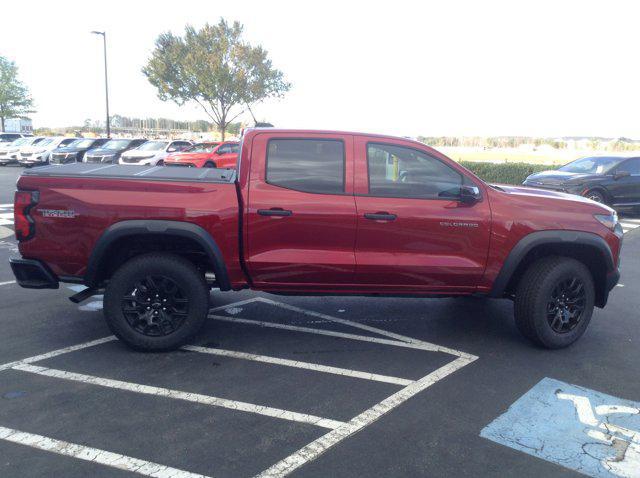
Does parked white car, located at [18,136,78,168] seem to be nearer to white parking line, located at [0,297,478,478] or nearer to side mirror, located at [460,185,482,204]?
white parking line, located at [0,297,478,478]

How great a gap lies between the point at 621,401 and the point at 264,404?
251 cm

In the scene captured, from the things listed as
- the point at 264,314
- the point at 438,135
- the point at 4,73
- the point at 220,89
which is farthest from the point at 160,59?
the point at 438,135

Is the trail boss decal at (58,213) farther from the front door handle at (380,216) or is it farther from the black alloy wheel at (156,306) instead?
A: the front door handle at (380,216)

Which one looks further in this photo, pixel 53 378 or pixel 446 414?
pixel 53 378

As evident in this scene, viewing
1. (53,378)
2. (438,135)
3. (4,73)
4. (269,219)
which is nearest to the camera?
(53,378)

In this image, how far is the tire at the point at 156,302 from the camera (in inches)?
172

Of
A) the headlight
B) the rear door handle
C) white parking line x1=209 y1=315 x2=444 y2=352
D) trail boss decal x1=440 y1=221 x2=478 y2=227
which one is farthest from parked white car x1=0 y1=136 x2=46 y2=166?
the headlight

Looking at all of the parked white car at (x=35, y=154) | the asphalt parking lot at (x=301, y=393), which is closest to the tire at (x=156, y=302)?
the asphalt parking lot at (x=301, y=393)

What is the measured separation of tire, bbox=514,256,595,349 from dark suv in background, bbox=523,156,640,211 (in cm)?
878

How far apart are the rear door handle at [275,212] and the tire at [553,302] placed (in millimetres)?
2174

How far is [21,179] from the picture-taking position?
13.9ft

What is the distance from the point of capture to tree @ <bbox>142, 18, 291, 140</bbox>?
3122cm

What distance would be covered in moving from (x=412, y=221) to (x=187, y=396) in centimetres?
221

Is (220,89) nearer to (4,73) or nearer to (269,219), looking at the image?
(4,73)
